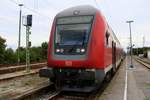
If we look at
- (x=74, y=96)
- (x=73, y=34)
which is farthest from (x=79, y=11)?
(x=74, y=96)

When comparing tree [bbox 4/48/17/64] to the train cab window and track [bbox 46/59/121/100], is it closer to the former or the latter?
track [bbox 46/59/121/100]

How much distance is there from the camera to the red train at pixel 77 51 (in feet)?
31.4

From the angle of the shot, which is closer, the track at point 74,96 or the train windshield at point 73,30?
the track at point 74,96

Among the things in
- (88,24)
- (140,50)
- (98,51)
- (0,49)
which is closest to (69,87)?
(98,51)

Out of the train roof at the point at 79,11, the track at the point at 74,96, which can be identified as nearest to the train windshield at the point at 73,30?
the train roof at the point at 79,11

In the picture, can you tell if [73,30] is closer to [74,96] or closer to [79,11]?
[79,11]

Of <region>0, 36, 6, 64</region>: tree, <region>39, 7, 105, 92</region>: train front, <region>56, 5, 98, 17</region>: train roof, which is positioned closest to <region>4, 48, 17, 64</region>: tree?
<region>0, 36, 6, 64</region>: tree

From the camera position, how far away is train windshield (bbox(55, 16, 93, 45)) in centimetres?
997

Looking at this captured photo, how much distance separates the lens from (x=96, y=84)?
9688mm

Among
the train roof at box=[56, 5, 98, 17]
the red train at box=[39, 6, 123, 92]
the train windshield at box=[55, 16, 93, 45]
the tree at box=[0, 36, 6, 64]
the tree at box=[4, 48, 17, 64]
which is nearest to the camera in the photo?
the red train at box=[39, 6, 123, 92]

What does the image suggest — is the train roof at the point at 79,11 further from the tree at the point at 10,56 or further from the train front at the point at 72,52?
the tree at the point at 10,56

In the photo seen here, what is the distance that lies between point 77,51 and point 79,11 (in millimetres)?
1792

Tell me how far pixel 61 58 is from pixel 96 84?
1.66m

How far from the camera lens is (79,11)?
34.6ft
